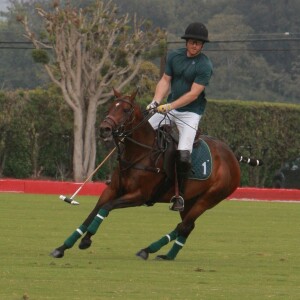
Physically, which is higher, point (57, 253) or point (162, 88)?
point (162, 88)

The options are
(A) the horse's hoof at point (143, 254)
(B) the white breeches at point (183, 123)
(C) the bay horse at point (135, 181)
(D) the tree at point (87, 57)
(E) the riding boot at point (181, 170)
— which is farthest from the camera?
(D) the tree at point (87, 57)

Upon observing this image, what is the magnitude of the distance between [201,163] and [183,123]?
0.51 metres

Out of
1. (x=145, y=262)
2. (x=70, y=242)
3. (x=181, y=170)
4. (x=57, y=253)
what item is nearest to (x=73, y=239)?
(x=70, y=242)

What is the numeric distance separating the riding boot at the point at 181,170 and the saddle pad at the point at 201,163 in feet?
0.50

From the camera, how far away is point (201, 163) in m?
14.0

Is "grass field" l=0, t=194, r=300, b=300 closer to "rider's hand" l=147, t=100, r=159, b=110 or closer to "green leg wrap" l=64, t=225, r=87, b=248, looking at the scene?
"green leg wrap" l=64, t=225, r=87, b=248

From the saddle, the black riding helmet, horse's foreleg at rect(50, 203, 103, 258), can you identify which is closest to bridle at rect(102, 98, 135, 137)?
the saddle

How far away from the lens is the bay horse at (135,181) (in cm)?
1300

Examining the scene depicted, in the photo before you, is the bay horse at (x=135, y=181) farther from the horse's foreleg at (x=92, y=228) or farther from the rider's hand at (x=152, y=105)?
the rider's hand at (x=152, y=105)

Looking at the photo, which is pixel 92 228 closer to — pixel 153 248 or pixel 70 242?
pixel 70 242

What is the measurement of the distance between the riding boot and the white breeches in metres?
0.09

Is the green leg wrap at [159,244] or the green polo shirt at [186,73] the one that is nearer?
the green leg wrap at [159,244]

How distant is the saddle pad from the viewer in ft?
45.9

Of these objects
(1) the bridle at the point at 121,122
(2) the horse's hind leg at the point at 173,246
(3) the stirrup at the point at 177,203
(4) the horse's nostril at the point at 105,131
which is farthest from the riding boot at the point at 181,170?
(4) the horse's nostril at the point at 105,131
